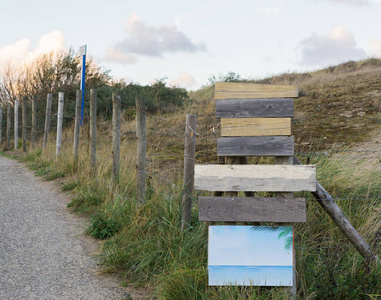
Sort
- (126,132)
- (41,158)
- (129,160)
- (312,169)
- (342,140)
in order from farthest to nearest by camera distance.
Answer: (126,132)
(41,158)
(342,140)
(129,160)
(312,169)

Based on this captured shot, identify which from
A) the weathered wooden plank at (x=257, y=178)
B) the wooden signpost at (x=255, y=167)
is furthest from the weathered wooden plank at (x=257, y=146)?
the weathered wooden plank at (x=257, y=178)

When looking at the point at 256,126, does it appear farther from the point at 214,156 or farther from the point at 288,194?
the point at 214,156

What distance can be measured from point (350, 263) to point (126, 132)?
39.3 ft

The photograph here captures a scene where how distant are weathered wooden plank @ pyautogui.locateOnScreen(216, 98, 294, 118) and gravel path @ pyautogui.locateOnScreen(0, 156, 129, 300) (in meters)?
2.09

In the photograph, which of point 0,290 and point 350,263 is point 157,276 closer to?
point 0,290

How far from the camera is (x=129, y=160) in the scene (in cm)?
762

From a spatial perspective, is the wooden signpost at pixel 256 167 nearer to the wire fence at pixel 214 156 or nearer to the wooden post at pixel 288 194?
the wooden post at pixel 288 194

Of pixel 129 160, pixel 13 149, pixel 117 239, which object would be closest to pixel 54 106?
pixel 13 149

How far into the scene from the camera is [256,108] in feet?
12.2

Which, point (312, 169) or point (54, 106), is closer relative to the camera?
point (312, 169)

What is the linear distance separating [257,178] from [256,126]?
482 millimetres

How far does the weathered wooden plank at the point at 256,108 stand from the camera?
368 centimetres

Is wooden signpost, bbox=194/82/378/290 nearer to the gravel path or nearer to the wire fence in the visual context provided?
the wire fence

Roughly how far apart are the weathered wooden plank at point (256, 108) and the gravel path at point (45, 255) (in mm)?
2086
